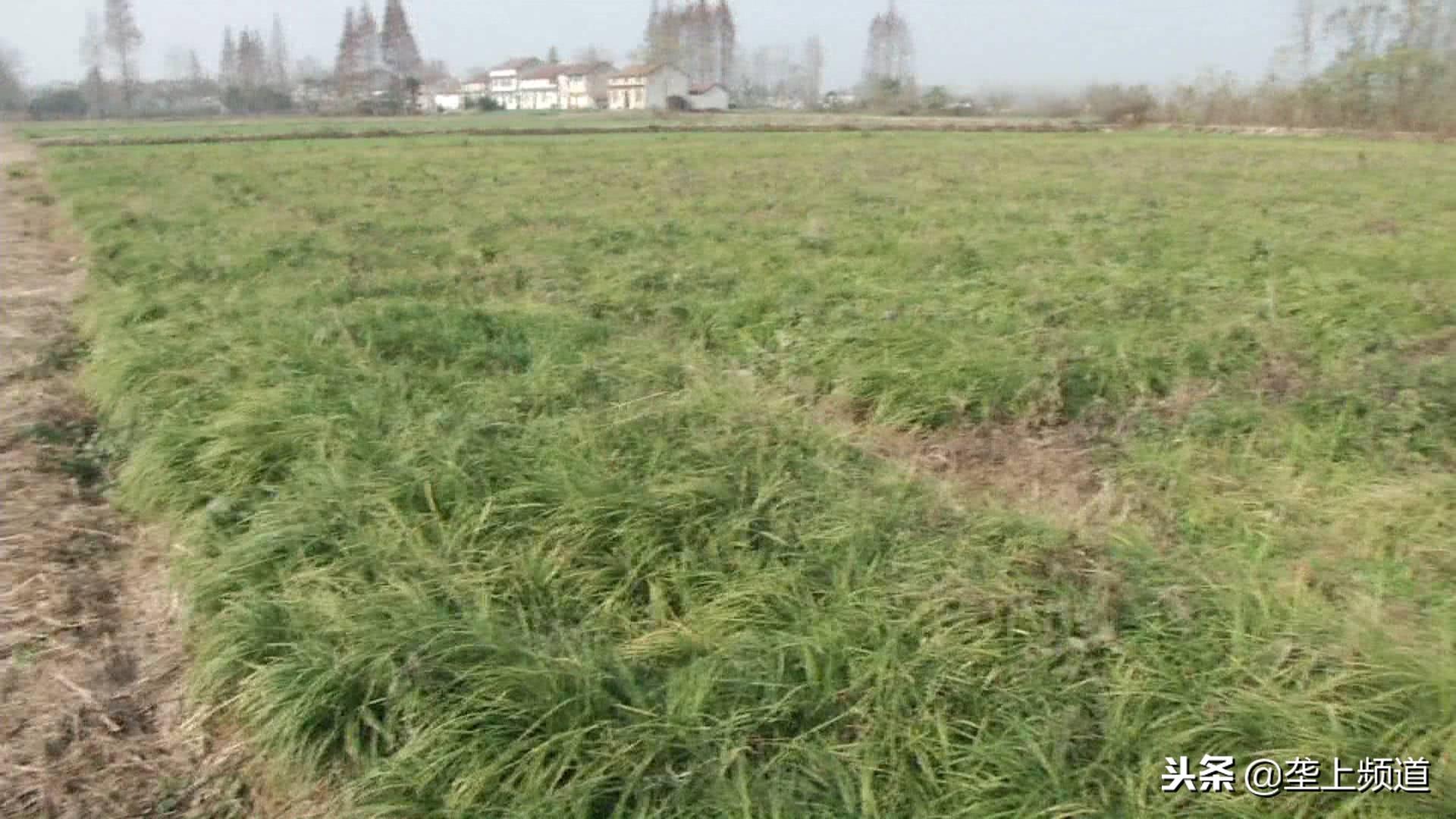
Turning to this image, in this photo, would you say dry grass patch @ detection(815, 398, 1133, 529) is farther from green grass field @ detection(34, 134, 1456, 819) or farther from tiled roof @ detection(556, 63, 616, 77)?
tiled roof @ detection(556, 63, 616, 77)

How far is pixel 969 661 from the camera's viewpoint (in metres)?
2.94

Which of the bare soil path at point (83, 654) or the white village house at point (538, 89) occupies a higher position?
the white village house at point (538, 89)

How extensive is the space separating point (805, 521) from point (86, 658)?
243cm

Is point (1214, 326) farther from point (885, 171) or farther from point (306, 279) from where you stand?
point (885, 171)

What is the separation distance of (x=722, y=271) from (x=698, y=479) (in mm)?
5137

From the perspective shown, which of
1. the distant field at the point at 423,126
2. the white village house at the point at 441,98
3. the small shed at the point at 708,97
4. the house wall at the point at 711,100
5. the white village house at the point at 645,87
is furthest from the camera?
the white village house at the point at 645,87

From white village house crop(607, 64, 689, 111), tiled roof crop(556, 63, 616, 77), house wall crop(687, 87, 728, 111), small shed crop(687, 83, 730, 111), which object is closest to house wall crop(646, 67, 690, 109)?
white village house crop(607, 64, 689, 111)

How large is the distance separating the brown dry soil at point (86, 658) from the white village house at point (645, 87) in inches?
2952

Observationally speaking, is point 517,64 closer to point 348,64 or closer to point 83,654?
point 348,64

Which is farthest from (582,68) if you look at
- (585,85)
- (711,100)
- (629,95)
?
(711,100)

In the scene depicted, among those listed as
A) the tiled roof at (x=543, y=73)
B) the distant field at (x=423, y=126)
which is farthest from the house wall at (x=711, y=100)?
the tiled roof at (x=543, y=73)

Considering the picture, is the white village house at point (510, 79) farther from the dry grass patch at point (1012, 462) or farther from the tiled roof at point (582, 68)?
the dry grass patch at point (1012, 462)

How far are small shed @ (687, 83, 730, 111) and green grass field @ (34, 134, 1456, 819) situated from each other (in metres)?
70.4

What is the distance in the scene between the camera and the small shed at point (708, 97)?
7712 cm
